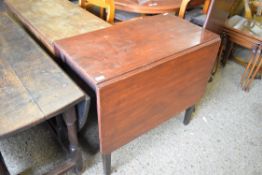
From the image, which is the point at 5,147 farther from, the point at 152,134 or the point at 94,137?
the point at 152,134

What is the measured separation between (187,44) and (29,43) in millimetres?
851

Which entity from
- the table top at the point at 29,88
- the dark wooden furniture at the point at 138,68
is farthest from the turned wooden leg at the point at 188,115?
the table top at the point at 29,88

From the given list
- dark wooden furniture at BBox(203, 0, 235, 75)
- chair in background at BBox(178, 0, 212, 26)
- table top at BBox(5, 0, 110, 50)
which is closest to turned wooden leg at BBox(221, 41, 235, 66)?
chair in background at BBox(178, 0, 212, 26)

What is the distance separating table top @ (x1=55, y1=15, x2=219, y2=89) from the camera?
101cm

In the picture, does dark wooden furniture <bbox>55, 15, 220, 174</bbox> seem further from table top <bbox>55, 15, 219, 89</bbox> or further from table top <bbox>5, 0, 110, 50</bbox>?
table top <bbox>5, 0, 110, 50</bbox>

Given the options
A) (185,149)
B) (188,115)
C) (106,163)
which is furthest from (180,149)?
(106,163)

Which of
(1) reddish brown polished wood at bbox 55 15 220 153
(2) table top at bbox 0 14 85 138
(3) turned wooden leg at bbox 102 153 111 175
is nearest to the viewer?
(2) table top at bbox 0 14 85 138

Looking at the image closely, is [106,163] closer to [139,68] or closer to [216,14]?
[139,68]

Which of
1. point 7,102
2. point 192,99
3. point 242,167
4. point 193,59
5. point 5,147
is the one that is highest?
point 193,59

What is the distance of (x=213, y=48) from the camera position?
128 cm

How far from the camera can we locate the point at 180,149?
61.2 inches

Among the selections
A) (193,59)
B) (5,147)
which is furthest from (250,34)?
(5,147)

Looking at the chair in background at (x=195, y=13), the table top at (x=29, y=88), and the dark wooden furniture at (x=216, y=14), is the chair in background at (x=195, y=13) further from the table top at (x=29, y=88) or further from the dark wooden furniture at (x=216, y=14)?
the table top at (x=29, y=88)

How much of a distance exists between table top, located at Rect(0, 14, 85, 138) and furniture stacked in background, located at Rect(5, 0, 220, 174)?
92 mm
